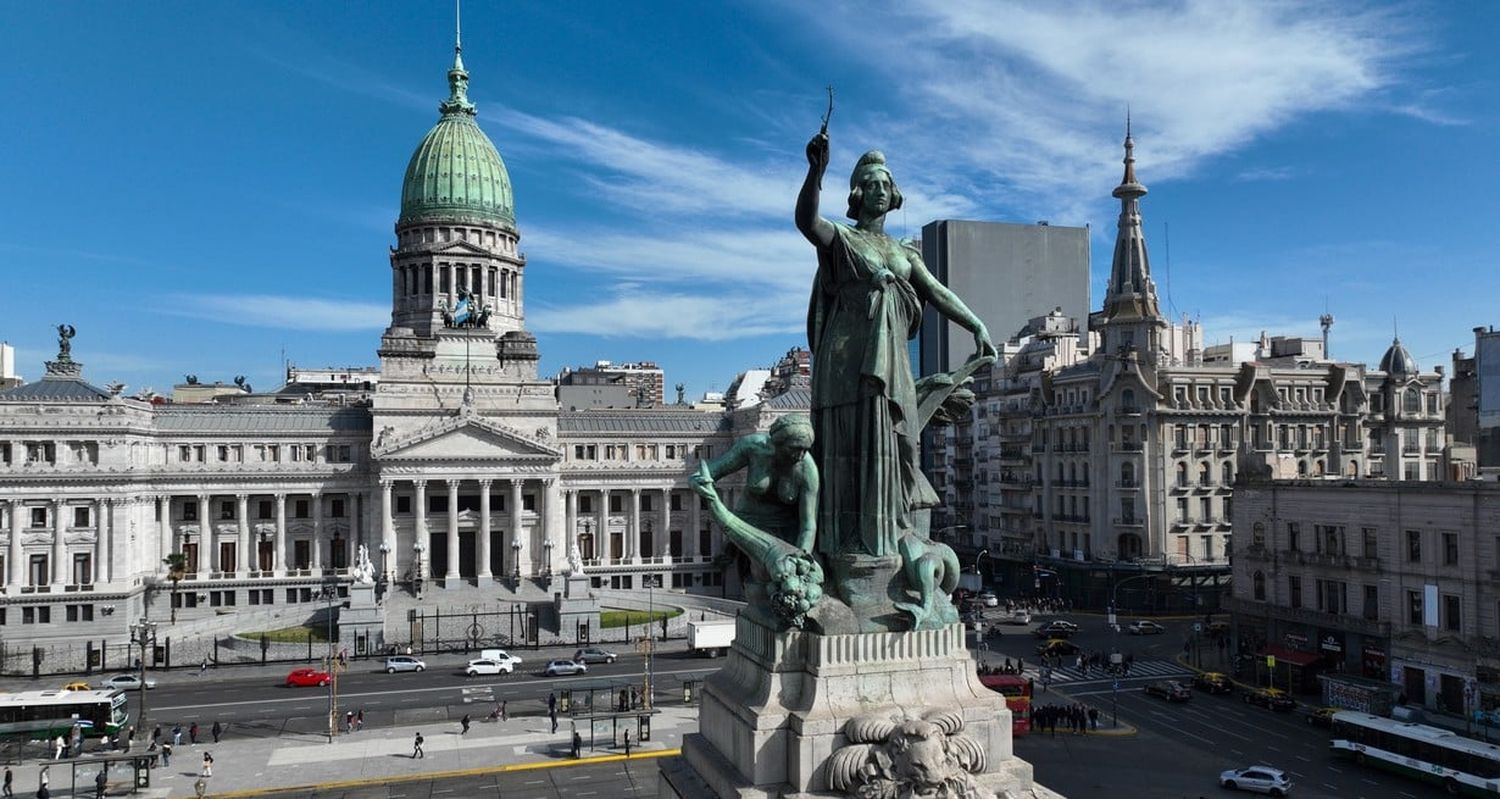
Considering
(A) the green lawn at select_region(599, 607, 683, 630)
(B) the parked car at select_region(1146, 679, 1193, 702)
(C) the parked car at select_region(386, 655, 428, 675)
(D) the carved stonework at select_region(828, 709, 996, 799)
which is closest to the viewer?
(D) the carved stonework at select_region(828, 709, 996, 799)

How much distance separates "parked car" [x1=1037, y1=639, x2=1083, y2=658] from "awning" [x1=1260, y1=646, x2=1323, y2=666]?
12.2 meters

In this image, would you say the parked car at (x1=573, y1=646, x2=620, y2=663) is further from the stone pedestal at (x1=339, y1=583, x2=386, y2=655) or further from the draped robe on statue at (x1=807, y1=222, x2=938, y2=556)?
the draped robe on statue at (x1=807, y1=222, x2=938, y2=556)

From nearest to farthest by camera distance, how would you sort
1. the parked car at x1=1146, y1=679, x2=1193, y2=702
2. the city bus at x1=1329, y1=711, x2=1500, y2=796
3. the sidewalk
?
the city bus at x1=1329, y1=711, x2=1500, y2=796
the sidewalk
the parked car at x1=1146, y1=679, x2=1193, y2=702

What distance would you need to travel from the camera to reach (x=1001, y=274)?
137750 mm

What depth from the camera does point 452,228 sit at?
366ft

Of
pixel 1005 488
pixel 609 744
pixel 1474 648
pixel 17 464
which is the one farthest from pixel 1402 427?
pixel 17 464

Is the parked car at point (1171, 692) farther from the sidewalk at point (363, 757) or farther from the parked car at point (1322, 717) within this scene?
A: the sidewalk at point (363, 757)

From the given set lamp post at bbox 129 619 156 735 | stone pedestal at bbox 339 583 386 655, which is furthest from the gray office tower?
lamp post at bbox 129 619 156 735

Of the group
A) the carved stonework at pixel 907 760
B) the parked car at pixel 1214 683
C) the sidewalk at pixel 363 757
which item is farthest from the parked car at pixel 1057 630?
the carved stonework at pixel 907 760

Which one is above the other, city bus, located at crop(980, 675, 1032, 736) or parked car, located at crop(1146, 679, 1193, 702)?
city bus, located at crop(980, 675, 1032, 736)

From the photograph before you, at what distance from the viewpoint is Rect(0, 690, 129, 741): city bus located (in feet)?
162

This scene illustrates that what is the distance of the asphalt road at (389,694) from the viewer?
54062 mm

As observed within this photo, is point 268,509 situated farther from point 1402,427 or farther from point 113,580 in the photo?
point 1402,427

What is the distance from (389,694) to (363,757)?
45.0 ft
